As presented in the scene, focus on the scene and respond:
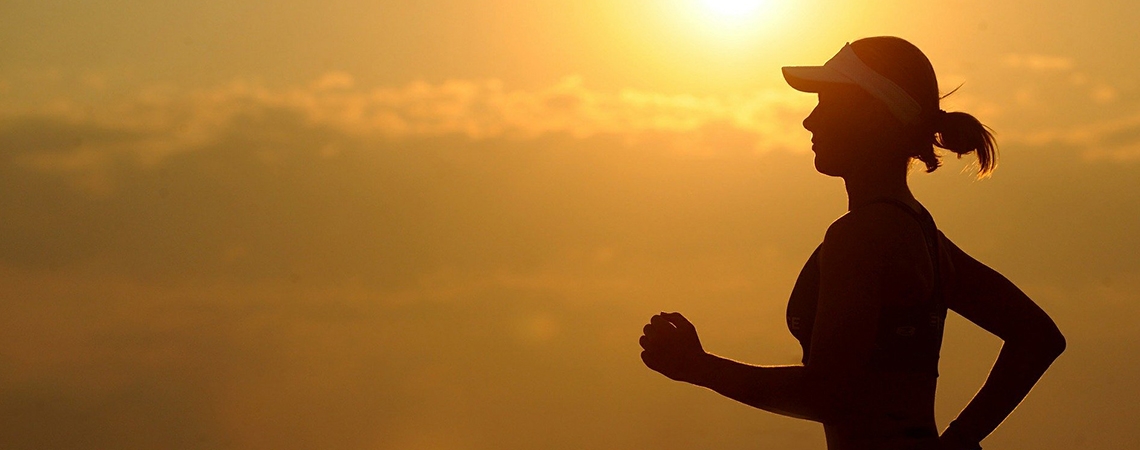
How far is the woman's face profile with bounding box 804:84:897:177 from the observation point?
5.45 meters

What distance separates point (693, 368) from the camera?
513cm

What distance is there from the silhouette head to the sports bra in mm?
266

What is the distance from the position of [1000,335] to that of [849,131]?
118cm

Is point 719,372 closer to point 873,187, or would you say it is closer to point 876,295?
Result: point 876,295

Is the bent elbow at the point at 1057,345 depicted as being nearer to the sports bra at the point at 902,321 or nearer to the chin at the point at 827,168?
the sports bra at the point at 902,321

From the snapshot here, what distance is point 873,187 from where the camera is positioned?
5.41 metres

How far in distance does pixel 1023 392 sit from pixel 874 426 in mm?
1136

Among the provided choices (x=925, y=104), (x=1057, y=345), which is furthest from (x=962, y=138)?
(x=1057, y=345)

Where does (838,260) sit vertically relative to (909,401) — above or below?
above

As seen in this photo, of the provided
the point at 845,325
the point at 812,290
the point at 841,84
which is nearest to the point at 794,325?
the point at 812,290

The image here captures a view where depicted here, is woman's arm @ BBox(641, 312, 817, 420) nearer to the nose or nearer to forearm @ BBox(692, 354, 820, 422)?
forearm @ BBox(692, 354, 820, 422)

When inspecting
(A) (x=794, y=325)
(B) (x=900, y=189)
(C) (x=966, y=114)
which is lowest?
(A) (x=794, y=325)

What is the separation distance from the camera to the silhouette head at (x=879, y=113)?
5.44 m

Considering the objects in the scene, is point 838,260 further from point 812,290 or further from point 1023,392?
point 1023,392
